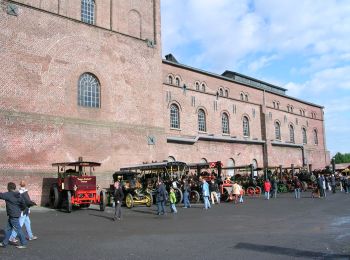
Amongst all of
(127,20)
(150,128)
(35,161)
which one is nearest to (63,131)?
(35,161)

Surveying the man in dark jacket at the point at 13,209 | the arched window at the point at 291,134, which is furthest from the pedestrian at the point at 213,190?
the arched window at the point at 291,134

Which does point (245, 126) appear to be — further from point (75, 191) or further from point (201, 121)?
point (75, 191)

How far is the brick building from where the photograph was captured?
895 inches

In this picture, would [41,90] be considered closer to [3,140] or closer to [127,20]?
[3,140]

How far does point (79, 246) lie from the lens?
9867mm

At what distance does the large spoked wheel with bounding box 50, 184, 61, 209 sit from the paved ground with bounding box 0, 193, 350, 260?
13.0 ft

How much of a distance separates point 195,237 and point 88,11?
22263mm

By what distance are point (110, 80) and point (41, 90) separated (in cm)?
541

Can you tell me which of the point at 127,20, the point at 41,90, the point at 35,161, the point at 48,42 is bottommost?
the point at 35,161

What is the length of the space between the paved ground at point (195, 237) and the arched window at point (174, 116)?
19.3 metres

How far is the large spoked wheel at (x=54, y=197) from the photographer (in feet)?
68.3

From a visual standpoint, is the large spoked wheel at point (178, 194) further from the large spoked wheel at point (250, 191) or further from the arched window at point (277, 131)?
the arched window at point (277, 131)

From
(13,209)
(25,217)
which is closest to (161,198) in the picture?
(25,217)

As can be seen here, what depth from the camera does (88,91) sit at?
1046 inches
